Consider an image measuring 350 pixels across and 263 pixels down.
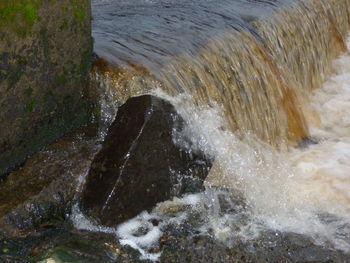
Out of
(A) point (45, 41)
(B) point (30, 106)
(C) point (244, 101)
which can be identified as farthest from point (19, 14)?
(C) point (244, 101)

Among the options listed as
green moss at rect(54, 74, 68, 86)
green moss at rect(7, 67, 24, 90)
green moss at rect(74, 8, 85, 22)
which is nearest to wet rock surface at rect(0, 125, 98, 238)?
green moss at rect(54, 74, 68, 86)

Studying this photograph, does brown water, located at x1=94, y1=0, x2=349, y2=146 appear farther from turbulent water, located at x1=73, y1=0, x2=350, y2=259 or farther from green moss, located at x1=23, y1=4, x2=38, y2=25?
green moss, located at x1=23, y1=4, x2=38, y2=25

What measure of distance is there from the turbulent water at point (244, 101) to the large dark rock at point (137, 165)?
122mm

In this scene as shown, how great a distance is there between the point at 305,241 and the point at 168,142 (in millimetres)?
1292

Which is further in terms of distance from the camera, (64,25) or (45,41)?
(64,25)

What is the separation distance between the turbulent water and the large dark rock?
122 millimetres

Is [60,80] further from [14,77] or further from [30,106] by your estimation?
[14,77]

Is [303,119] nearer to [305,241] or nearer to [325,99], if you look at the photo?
[325,99]

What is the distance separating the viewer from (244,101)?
5.67m

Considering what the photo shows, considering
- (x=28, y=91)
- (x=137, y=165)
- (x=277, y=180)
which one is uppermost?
(x=28, y=91)

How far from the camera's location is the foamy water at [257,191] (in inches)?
164

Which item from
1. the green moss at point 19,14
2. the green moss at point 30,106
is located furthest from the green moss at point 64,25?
the green moss at point 30,106

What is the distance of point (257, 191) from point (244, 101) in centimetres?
121

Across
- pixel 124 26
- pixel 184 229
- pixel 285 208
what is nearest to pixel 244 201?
pixel 285 208
